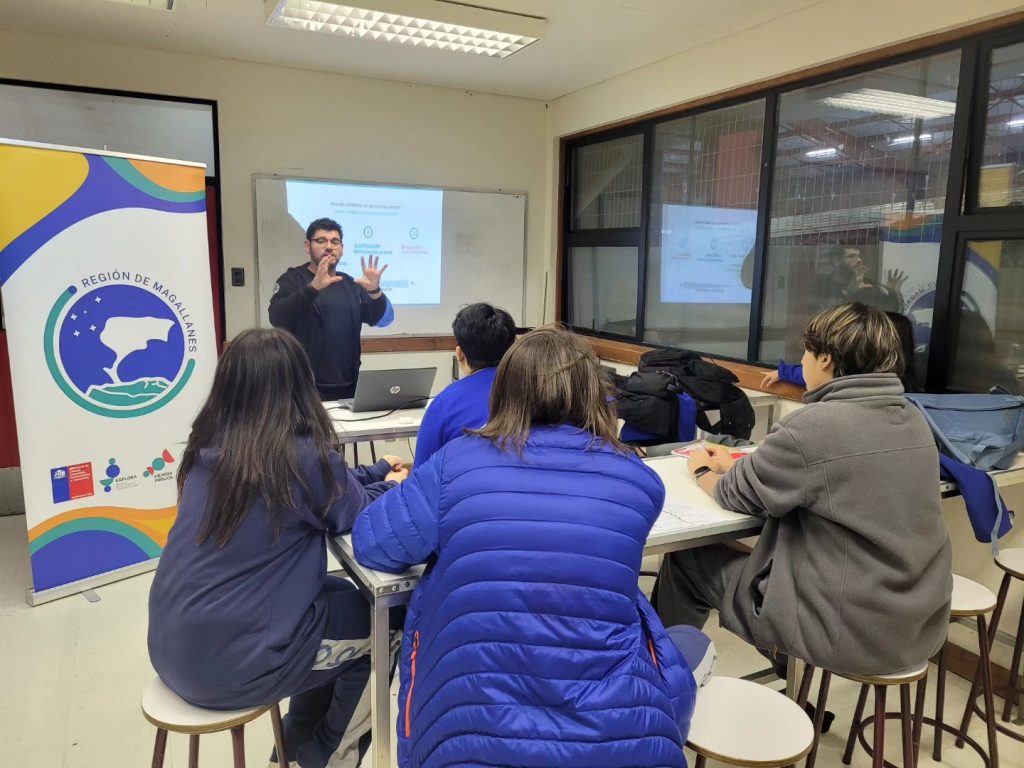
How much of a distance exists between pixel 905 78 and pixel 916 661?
2521mm

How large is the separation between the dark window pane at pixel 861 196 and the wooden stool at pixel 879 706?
5.09ft

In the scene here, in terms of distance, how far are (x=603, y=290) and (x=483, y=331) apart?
10.1 ft

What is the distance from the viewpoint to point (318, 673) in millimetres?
1628

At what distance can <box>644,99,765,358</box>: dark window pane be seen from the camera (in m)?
3.94

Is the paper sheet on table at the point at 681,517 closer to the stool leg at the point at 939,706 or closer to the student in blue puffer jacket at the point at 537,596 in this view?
the student in blue puffer jacket at the point at 537,596

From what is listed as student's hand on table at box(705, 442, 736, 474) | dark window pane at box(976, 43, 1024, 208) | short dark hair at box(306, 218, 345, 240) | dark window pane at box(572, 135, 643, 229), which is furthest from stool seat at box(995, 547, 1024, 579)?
short dark hair at box(306, 218, 345, 240)

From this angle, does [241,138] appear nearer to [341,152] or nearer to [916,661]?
[341,152]

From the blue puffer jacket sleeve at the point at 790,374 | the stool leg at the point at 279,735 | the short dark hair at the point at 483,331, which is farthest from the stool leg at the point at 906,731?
the blue puffer jacket sleeve at the point at 790,374

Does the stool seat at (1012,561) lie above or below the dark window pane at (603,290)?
below

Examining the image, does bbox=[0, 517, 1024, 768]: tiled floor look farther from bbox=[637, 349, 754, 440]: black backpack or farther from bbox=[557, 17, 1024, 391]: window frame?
bbox=[557, 17, 1024, 391]: window frame

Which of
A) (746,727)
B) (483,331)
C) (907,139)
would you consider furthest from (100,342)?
(907,139)

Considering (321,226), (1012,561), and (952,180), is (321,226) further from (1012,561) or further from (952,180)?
(1012,561)

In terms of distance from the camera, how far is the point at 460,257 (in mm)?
5160

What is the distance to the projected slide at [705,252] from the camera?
13.1 ft
